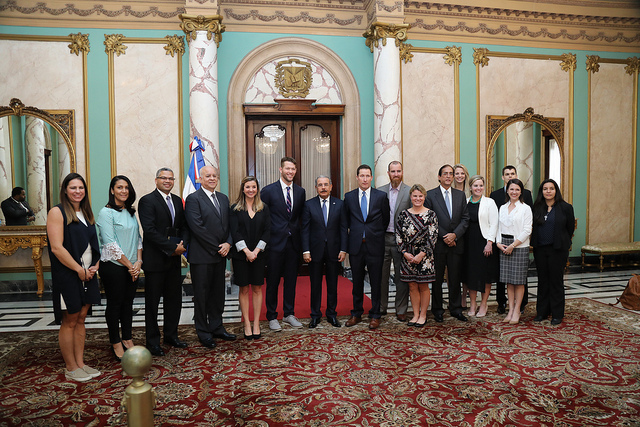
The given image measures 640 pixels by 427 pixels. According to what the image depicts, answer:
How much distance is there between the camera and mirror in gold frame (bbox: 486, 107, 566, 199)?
25.3 ft

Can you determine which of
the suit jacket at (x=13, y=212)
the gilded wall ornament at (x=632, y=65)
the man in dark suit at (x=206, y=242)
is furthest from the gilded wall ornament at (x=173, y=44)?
the gilded wall ornament at (x=632, y=65)

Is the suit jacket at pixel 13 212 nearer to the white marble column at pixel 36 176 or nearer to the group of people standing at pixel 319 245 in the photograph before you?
the white marble column at pixel 36 176

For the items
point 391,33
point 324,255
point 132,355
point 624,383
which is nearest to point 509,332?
point 624,383

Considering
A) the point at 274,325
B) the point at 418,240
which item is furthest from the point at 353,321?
the point at 418,240

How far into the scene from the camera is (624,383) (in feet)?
10.3

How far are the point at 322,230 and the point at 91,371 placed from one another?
7.91ft

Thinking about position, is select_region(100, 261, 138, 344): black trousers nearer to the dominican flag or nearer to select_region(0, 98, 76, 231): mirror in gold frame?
the dominican flag

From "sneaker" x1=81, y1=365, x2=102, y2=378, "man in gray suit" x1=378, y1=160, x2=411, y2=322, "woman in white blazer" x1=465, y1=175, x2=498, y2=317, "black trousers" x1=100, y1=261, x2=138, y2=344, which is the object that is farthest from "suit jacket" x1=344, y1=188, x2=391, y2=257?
"sneaker" x1=81, y1=365, x2=102, y2=378

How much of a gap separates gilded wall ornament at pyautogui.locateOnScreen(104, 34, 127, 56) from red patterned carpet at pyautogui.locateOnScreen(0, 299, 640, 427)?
14.2 feet

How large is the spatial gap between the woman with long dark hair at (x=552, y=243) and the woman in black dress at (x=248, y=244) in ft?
9.59

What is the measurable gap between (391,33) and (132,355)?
22.3ft

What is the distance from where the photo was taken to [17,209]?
661 cm

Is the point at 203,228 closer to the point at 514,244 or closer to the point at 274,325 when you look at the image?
the point at 274,325

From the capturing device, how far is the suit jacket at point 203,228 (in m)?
3.94
